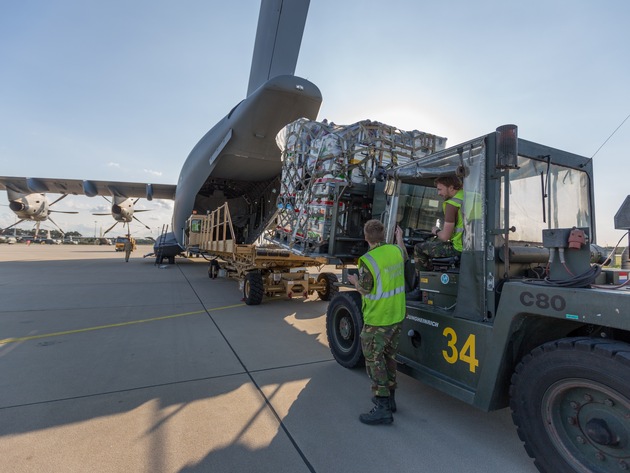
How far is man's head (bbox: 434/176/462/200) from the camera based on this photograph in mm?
3188

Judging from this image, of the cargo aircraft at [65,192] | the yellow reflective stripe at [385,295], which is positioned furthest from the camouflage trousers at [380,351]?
the cargo aircraft at [65,192]

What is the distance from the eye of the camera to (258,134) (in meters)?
11.7

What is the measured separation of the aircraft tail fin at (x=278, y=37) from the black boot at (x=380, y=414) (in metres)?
12.9

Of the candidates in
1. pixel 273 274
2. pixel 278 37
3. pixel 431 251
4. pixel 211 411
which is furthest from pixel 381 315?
pixel 278 37

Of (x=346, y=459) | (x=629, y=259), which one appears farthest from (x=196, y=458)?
(x=629, y=259)

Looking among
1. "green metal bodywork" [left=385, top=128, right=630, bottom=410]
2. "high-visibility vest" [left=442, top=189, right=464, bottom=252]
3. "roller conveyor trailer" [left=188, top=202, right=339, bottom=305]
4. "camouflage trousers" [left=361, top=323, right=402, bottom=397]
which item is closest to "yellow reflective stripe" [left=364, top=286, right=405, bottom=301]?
"camouflage trousers" [left=361, top=323, right=402, bottom=397]

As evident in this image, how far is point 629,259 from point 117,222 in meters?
24.9

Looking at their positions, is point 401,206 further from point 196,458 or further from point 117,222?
point 117,222

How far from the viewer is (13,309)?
725cm

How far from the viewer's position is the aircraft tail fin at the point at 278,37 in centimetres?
1236

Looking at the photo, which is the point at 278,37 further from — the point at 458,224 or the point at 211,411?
the point at 211,411

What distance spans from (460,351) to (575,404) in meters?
0.80

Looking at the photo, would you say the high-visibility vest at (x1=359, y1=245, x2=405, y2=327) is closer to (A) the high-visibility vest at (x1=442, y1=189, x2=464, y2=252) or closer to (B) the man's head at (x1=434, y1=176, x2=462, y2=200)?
(A) the high-visibility vest at (x1=442, y1=189, x2=464, y2=252)

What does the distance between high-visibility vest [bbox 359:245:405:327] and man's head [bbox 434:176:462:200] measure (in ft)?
2.53
